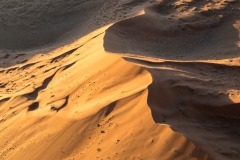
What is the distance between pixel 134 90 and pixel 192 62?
4.56 feet

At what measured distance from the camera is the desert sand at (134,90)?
321 centimetres

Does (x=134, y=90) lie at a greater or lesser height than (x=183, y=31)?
greater

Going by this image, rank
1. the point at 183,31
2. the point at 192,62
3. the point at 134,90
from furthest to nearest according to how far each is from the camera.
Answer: the point at 183,31 < the point at 192,62 < the point at 134,90

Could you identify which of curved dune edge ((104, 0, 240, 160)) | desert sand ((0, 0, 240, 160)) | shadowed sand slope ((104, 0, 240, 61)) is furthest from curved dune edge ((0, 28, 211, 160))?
shadowed sand slope ((104, 0, 240, 61))

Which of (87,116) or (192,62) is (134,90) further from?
(192,62)

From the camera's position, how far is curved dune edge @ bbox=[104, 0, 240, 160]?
10.9 feet

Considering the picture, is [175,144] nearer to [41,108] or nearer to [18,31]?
[41,108]

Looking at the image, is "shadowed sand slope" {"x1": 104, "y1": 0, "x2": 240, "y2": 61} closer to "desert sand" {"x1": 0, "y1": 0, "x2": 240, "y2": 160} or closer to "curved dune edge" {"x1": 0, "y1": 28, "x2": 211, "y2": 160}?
"desert sand" {"x1": 0, "y1": 0, "x2": 240, "y2": 160}

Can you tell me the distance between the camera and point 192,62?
473 centimetres

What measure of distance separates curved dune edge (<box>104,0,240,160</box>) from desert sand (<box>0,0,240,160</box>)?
0.05 feet

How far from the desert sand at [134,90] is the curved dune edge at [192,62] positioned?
1 cm

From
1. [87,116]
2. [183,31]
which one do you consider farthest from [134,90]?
[183,31]

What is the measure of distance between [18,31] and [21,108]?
4.84 meters

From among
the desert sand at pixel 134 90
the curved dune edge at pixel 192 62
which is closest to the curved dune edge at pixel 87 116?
the desert sand at pixel 134 90
